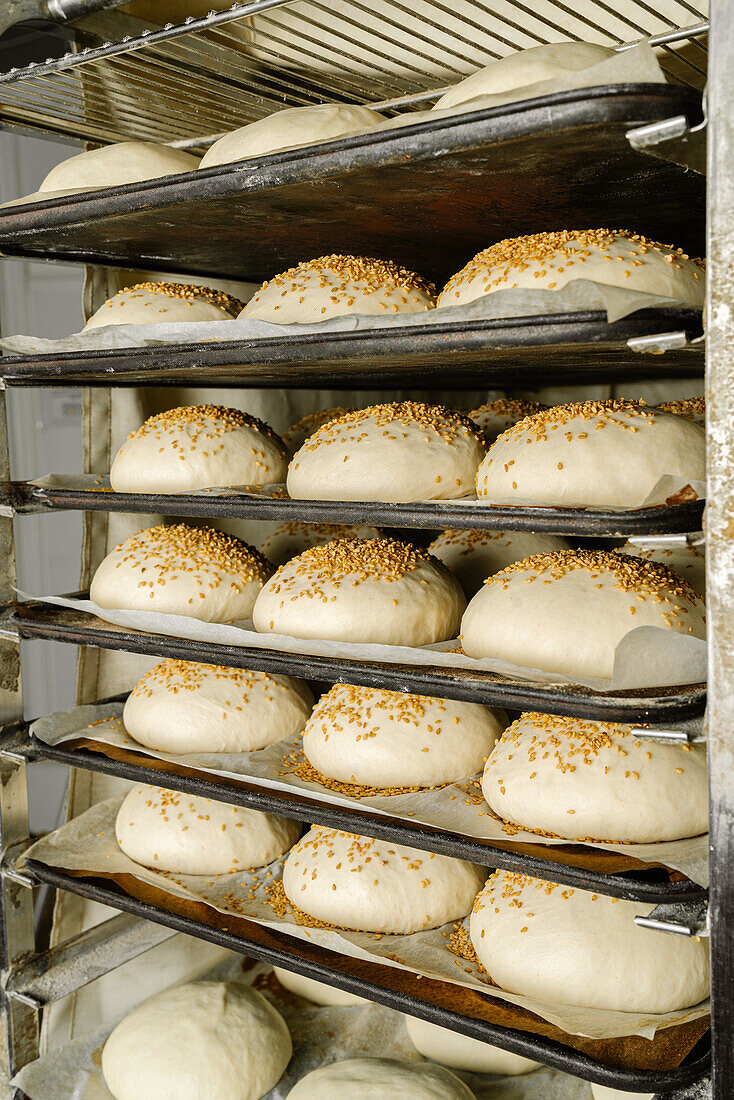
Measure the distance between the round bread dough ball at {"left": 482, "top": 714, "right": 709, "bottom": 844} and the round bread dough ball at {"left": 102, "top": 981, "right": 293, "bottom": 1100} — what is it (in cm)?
84

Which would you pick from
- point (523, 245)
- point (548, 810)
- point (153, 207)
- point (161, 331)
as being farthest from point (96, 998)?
point (523, 245)

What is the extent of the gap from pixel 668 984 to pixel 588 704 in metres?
0.54

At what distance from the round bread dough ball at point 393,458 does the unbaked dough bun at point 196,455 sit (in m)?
0.18

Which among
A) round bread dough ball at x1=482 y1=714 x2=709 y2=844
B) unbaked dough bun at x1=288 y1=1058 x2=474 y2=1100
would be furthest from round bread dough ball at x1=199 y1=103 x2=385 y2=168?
unbaked dough bun at x1=288 y1=1058 x2=474 y2=1100

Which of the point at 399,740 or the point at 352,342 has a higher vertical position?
the point at 352,342

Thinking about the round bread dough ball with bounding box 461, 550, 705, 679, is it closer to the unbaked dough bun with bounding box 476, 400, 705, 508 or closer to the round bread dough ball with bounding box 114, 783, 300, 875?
the unbaked dough bun with bounding box 476, 400, 705, 508

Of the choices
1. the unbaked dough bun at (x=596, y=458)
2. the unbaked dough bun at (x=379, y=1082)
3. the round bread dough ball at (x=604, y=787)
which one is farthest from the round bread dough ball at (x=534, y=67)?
the unbaked dough bun at (x=379, y=1082)

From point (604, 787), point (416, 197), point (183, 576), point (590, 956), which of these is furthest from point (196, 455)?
point (590, 956)

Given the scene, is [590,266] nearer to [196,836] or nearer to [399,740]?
[399,740]

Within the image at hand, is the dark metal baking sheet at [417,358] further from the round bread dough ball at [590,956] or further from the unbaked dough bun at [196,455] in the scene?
the round bread dough ball at [590,956]

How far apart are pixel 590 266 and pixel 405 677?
27.3 inches

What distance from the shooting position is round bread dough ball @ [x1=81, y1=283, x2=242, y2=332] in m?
1.87

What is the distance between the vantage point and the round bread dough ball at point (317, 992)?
2184 millimetres

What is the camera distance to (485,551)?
2150mm
